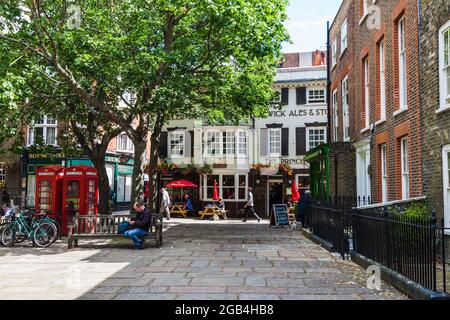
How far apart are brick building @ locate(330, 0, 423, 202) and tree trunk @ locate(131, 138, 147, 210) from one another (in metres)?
7.89

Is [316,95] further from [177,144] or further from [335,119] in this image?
[177,144]

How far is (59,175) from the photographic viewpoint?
17375 mm

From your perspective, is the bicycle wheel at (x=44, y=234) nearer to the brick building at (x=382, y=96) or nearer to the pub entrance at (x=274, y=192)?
the brick building at (x=382, y=96)

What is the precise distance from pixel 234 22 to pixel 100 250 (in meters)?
7.66

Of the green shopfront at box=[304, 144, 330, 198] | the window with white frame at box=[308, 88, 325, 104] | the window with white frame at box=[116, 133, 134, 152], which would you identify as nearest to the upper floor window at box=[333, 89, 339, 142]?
the green shopfront at box=[304, 144, 330, 198]

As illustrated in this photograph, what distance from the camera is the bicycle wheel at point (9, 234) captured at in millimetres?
13922

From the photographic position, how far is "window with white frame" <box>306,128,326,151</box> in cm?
3096

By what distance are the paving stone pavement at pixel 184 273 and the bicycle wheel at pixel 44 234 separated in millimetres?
311

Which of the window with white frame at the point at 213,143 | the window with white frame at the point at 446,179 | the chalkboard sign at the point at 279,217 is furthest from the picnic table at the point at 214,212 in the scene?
the window with white frame at the point at 446,179

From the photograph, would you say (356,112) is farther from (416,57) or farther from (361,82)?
(416,57)

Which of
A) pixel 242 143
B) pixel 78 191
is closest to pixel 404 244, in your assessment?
pixel 78 191

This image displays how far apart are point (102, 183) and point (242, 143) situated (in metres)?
13.9

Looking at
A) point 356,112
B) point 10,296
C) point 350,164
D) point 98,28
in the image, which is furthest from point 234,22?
point 10,296

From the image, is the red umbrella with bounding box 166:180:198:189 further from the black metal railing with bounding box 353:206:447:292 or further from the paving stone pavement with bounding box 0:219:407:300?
the black metal railing with bounding box 353:206:447:292
